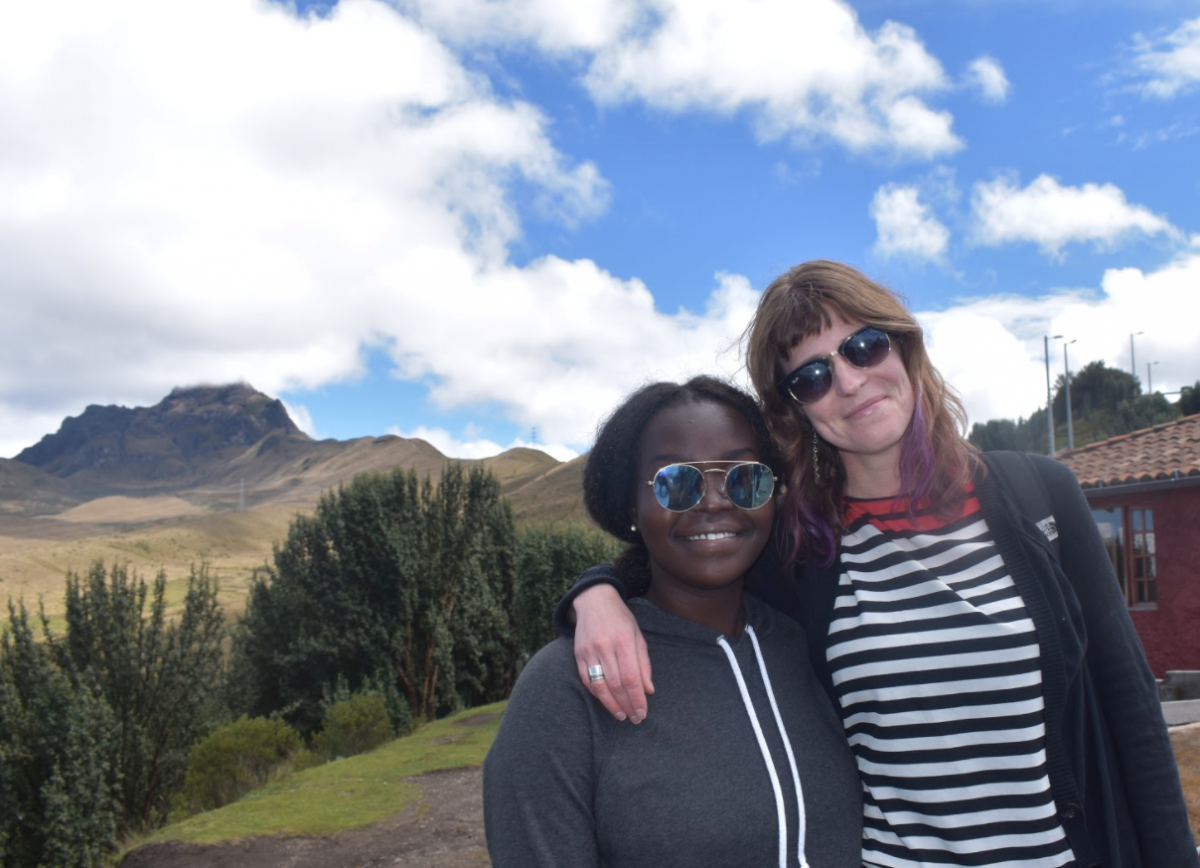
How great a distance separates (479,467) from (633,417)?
23.9 meters

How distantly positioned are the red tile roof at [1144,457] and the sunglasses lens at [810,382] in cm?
1073

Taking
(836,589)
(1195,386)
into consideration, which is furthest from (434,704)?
(1195,386)

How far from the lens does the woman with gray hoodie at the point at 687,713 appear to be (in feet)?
4.84

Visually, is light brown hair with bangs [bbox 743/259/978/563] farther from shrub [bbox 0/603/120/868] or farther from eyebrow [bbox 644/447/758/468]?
shrub [bbox 0/603/120/868]

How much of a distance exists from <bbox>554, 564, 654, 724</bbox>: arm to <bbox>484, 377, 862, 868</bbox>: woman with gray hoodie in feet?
0.08

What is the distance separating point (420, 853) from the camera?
7480 millimetres

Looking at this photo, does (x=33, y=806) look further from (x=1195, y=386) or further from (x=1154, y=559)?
(x=1195, y=386)

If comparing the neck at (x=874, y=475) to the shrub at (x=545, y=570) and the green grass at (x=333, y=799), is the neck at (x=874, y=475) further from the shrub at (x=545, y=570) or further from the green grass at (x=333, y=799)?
the shrub at (x=545, y=570)

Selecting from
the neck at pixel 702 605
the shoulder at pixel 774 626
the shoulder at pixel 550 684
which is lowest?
the shoulder at pixel 550 684

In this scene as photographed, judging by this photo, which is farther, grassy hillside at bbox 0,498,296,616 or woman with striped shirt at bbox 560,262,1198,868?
grassy hillside at bbox 0,498,296,616

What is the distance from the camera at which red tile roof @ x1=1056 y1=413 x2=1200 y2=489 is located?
10.9 metres

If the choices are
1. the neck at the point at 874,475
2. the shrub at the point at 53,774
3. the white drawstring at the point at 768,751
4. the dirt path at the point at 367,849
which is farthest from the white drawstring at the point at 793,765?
the shrub at the point at 53,774

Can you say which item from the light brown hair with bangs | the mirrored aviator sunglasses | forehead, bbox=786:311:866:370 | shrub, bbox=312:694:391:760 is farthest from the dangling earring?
shrub, bbox=312:694:391:760

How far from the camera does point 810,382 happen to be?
205 cm
